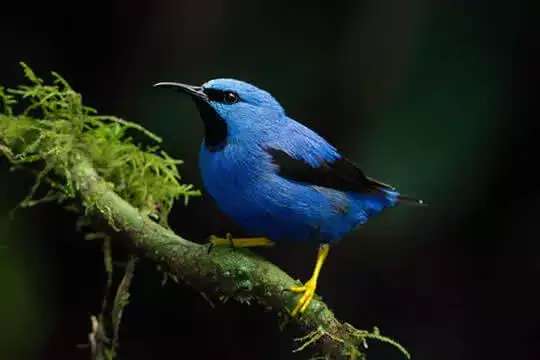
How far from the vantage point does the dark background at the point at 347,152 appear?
3336 mm

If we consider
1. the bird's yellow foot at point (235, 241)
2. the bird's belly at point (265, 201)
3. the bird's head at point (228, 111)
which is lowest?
A: the bird's yellow foot at point (235, 241)

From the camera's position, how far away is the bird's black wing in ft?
6.53

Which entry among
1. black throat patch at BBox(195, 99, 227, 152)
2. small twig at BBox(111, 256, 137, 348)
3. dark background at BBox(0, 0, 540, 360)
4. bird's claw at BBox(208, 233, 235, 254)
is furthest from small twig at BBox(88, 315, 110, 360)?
Answer: dark background at BBox(0, 0, 540, 360)

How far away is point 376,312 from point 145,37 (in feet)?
5.49

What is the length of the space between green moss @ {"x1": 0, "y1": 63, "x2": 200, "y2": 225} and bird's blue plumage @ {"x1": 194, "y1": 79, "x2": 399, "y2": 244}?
0.24 m

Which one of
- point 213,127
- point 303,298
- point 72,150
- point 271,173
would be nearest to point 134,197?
point 72,150

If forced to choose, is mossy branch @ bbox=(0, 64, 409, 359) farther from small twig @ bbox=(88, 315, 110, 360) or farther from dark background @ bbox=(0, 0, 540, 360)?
dark background @ bbox=(0, 0, 540, 360)

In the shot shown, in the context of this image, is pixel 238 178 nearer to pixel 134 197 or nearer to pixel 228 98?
pixel 228 98

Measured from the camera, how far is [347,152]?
3.48 m

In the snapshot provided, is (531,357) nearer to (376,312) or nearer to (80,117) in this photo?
(376,312)

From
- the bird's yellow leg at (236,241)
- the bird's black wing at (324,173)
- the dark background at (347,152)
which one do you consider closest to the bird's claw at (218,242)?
the bird's yellow leg at (236,241)

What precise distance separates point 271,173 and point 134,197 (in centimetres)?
50

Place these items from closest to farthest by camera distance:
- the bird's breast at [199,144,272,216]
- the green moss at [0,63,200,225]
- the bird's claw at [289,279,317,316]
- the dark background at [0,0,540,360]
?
Result: the bird's claw at [289,279,317,316]
the bird's breast at [199,144,272,216]
the green moss at [0,63,200,225]
the dark background at [0,0,540,360]

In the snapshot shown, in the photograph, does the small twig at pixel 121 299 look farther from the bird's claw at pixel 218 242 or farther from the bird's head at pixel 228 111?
the bird's head at pixel 228 111
